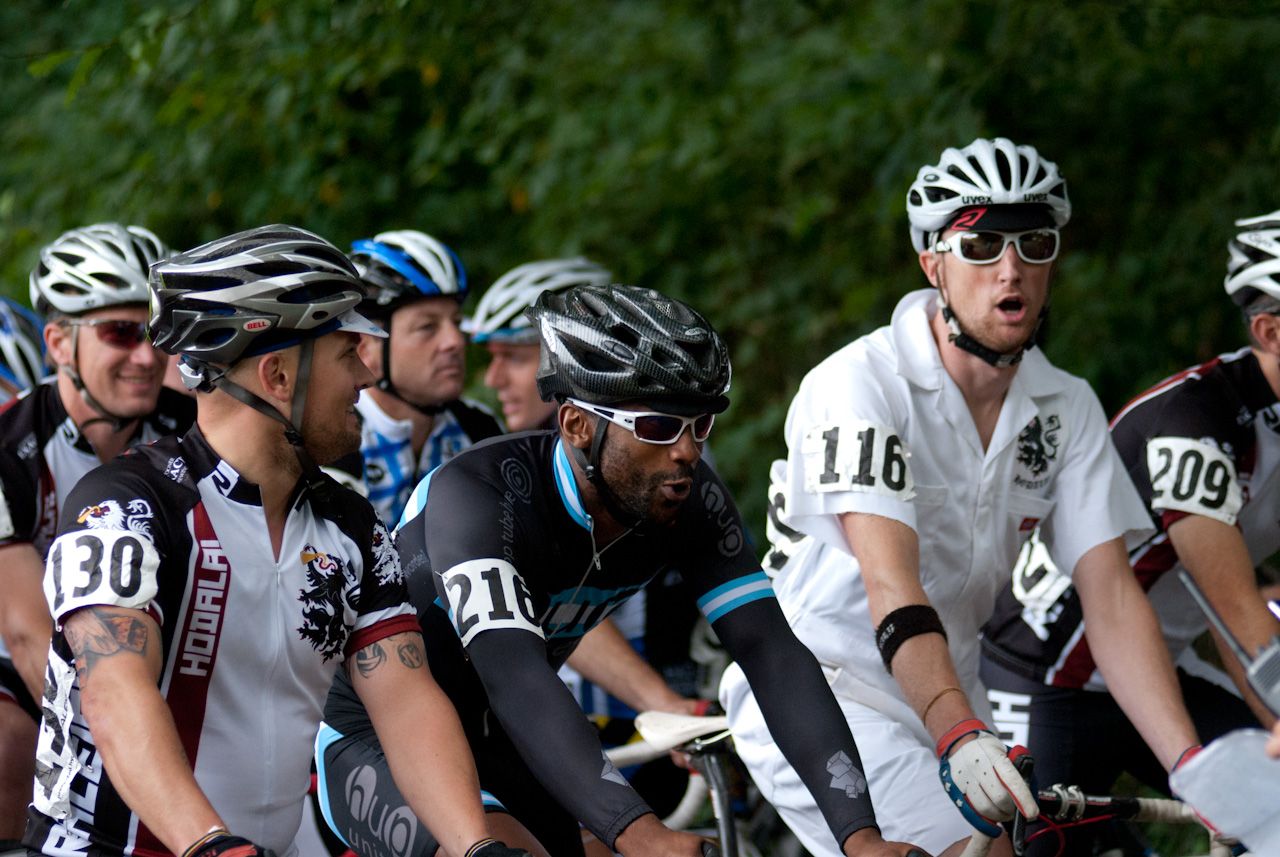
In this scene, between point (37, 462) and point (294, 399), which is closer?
point (294, 399)

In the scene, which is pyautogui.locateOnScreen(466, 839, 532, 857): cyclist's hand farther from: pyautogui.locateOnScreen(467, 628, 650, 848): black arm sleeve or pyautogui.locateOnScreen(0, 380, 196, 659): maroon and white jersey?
pyautogui.locateOnScreen(0, 380, 196, 659): maroon and white jersey

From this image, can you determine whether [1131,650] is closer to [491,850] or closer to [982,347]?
[982,347]

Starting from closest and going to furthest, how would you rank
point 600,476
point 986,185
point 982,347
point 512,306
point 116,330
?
1. point 600,476
2. point 982,347
3. point 986,185
4. point 116,330
5. point 512,306

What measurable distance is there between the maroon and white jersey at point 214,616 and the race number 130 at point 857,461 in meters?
1.18

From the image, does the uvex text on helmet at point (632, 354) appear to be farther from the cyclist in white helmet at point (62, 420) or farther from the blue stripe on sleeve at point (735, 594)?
the cyclist in white helmet at point (62, 420)

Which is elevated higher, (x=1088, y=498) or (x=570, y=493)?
(x=570, y=493)

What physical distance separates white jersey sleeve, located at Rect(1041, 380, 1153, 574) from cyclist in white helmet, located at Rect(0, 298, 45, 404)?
4672 mm

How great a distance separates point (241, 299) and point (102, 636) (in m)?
0.76

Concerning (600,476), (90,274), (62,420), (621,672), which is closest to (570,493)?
(600,476)

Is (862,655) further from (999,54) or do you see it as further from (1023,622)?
(999,54)

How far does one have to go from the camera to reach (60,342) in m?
5.87

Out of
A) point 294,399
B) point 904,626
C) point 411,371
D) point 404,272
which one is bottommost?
point 904,626

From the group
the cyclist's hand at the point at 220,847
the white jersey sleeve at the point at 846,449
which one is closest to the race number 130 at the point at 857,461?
the white jersey sleeve at the point at 846,449

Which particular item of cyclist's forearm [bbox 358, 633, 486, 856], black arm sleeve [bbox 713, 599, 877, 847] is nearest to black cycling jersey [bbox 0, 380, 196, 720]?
cyclist's forearm [bbox 358, 633, 486, 856]
